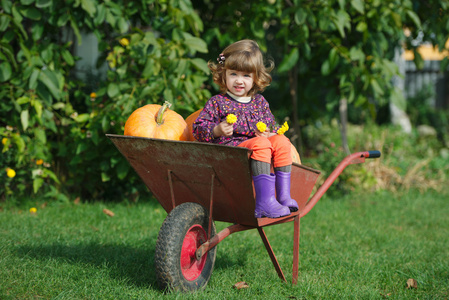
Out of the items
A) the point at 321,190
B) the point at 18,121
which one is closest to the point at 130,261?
the point at 321,190

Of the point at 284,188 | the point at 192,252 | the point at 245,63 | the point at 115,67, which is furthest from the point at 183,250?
the point at 115,67

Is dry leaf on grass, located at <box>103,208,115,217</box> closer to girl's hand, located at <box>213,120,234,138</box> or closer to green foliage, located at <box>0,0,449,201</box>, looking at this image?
green foliage, located at <box>0,0,449,201</box>

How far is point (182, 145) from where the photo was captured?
228 centimetres

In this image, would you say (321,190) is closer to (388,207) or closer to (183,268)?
(183,268)

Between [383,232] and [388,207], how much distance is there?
0.94m

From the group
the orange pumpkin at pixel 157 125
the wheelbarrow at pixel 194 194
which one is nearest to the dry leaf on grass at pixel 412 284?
the wheelbarrow at pixel 194 194

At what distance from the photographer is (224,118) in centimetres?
268

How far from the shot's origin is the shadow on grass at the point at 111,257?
278cm

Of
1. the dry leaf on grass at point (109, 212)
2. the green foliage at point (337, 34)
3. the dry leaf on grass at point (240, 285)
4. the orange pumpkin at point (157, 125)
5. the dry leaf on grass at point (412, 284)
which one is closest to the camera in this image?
the orange pumpkin at point (157, 125)

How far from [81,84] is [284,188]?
288 centimetres

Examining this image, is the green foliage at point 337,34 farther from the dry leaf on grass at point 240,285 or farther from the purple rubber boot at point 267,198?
the dry leaf on grass at point 240,285

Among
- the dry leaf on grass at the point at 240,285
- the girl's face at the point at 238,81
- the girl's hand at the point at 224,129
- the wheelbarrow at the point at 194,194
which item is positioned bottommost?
the dry leaf on grass at the point at 240,285

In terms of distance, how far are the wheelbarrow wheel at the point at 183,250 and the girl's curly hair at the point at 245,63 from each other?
801 millimetres

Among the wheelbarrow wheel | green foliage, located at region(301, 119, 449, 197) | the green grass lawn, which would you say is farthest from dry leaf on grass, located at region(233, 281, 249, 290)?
green foliage, located at region(301, 119, 449, 197)
